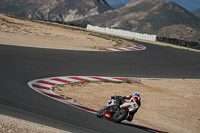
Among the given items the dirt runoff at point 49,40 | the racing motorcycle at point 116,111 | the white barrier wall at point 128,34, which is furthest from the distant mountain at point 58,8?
the racing motorcycle at point 116,111

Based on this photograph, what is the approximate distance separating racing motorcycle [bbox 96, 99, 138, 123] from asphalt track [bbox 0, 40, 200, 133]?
18 centimetres

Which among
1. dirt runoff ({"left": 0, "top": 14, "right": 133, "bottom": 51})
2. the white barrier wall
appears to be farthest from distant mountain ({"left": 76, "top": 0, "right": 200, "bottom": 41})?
dirt runoff ({"left": 0, "top": 14, "right": 133, "bottom": 51})

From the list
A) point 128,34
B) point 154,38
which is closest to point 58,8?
point 128,34

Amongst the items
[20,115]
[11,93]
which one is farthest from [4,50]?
[20,115]

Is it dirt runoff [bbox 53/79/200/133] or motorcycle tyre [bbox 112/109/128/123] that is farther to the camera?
dirt runoff [bbox 53/79/200/133]

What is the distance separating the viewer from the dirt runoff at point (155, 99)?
12750mm

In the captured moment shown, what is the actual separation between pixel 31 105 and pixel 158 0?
510 feet

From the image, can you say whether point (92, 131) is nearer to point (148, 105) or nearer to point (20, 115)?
point (20, 115)

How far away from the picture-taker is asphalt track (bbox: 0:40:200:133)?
940 centimetres

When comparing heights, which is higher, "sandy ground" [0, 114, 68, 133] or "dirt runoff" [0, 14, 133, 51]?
"sandy ground" [0, 114, 68, 133]

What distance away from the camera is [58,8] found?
185m

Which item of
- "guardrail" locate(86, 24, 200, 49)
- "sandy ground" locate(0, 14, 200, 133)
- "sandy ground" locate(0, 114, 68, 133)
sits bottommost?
"sandy ground" locate(0, 14, 200, 133)

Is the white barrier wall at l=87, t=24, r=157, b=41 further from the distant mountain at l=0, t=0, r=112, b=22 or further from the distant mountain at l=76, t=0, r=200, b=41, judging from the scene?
the distant mountain at l=0, t=0, r=112, b=22

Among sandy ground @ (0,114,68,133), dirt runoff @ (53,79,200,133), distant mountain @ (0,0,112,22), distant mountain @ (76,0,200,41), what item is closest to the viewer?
sandy ground @ (0,114,68,133)
